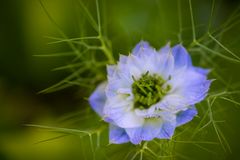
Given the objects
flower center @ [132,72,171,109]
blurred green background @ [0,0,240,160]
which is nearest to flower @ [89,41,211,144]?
flower center @ [132,72,171,109]

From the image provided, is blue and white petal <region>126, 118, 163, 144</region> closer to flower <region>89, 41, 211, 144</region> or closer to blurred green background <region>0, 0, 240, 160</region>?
flower <region>89, 41, 211, 144</region>

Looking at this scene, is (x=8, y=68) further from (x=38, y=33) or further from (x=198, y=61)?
(x=198, y=61)

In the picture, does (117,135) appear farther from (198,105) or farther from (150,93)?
(198,105)

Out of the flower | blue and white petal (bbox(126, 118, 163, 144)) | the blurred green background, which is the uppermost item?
the blurred green background

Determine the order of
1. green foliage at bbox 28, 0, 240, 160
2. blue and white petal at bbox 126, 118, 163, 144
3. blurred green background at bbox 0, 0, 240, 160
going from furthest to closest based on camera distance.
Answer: blurred green background at bbox 0, 0, 240, 160 → green foliage at bbox 28, 0, 240, 160 → blue and white petal at bbox 126, 118, 163, 144

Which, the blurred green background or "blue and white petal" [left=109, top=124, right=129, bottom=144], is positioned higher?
the blurred green background

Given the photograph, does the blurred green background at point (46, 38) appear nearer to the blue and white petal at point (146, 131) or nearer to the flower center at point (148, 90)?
the flower center at point (148, 90)

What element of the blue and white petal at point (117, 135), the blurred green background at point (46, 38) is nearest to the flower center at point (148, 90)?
the blue and white petal at point (117, 135)

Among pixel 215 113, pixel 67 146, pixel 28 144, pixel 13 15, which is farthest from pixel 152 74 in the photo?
pixel 13 15
